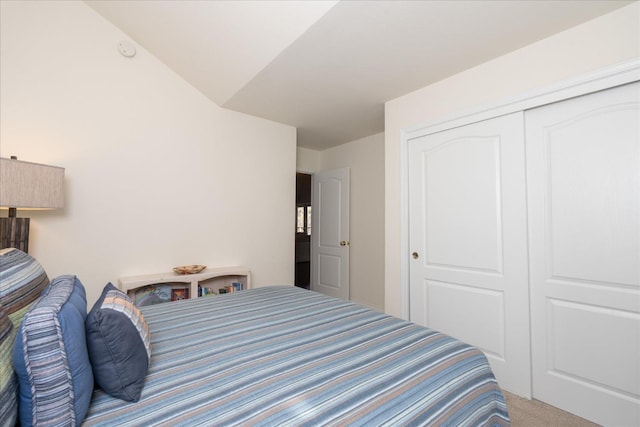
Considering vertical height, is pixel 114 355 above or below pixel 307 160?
below

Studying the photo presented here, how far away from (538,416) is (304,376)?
1.81 metres

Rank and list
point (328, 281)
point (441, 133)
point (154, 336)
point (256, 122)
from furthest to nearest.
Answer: point (328, 281) → point (256, 122) → point (441, 133) → point (154, 336)

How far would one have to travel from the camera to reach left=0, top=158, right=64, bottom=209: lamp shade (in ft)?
5.57

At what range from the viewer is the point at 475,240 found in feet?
7.70

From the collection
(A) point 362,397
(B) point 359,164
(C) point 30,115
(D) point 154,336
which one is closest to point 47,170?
Answer: (C) point 30,115

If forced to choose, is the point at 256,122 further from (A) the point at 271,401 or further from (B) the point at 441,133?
(A) the point at 271,401

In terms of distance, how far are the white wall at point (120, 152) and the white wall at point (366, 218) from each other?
1.38 meters

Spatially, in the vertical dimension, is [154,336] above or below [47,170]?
below

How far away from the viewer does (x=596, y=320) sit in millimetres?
1798

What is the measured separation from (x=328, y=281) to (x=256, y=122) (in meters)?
2.59

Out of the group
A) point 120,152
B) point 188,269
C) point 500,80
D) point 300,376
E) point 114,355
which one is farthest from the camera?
point 188,269

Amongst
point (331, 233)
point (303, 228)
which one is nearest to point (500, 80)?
point (331, 233)

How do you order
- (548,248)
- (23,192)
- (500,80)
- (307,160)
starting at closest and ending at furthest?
1. (23,192)
2. (548,248)
3. (500,80)
4. (307,160)

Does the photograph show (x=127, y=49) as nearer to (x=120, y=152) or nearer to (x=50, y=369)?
(x=120, y=152)
